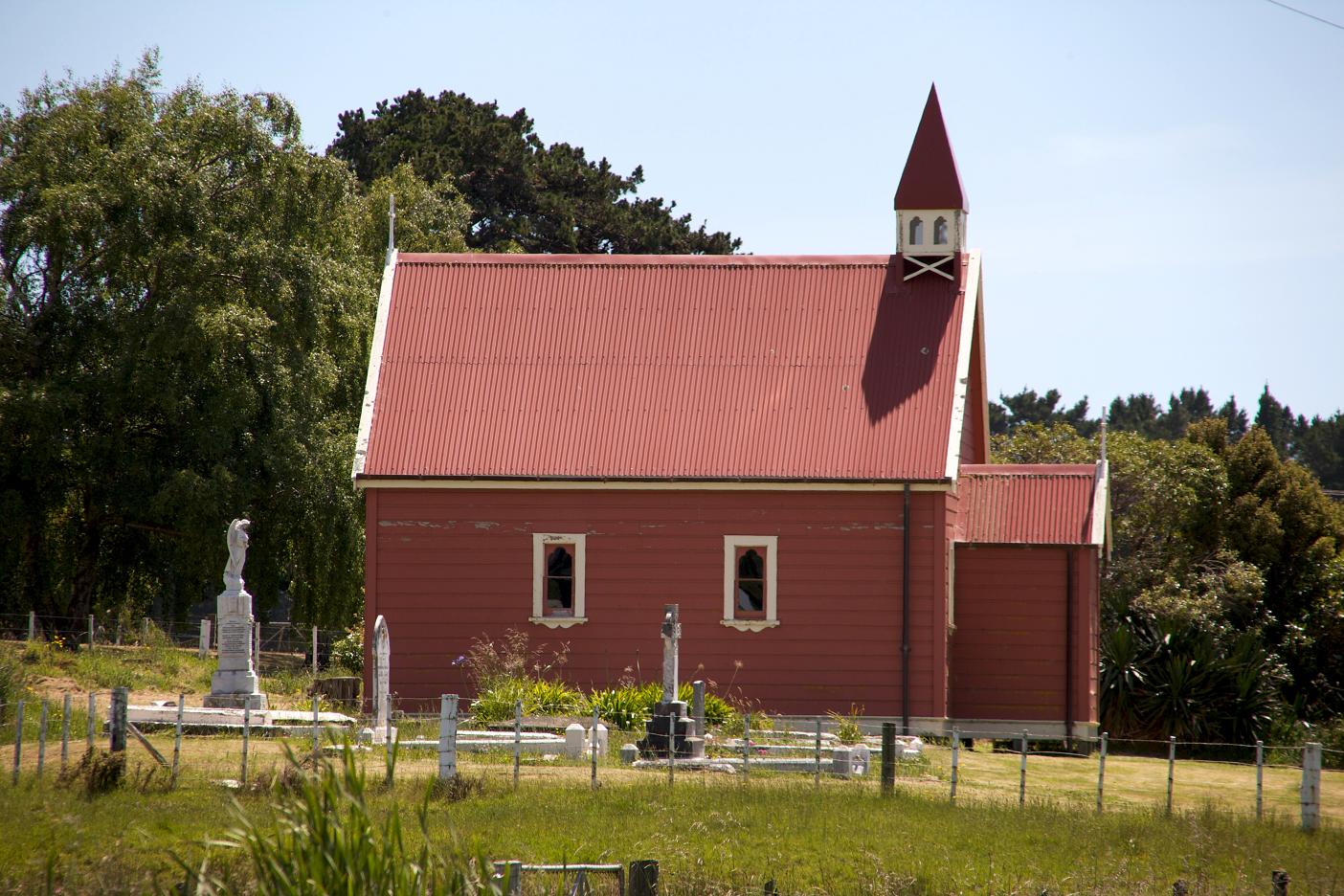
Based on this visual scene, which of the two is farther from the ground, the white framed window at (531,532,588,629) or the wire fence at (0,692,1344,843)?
the white framed window at (531,532,588,629)

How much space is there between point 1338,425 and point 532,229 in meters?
80.2

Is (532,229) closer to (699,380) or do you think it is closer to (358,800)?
(699,380)

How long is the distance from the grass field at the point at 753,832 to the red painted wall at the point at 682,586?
6.41m

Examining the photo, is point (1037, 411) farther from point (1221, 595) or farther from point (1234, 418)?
point (1221, 595)

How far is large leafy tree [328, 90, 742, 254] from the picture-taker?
212 ft

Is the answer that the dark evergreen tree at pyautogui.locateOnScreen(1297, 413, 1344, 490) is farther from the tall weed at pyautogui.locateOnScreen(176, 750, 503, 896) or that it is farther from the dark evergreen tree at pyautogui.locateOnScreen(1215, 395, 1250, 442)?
the tall weed at pyautogui.locateOnScreen(176, 750, 503, 896)

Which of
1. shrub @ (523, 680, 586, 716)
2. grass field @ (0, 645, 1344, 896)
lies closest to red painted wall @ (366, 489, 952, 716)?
shrub @ (523, 680, 586, 716)

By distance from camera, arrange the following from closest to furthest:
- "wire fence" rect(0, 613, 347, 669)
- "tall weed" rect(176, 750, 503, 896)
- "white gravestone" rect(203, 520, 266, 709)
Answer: "tall weed" rect(176, 750, 503, 896) < "white gravestone" rect(203, 520, 266, 709) < "wire fence" rect(0, 613, 347, 669)

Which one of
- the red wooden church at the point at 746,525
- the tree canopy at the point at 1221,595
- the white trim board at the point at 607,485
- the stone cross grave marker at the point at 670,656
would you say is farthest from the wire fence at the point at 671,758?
the white trim board at the point at 607,485

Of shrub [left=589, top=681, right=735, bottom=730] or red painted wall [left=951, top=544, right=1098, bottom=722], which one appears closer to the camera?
shrub [left=589, top=681, right=735, bottom=730]

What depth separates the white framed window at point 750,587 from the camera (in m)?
28.3

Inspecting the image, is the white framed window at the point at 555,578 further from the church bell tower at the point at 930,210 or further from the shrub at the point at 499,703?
the church bell tower at the point at 930,210

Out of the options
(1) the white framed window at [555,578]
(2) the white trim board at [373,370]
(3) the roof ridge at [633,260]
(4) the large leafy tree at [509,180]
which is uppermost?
(4) the large leafy tree at [509,180]

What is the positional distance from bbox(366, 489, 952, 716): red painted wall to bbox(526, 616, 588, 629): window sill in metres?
0.13
